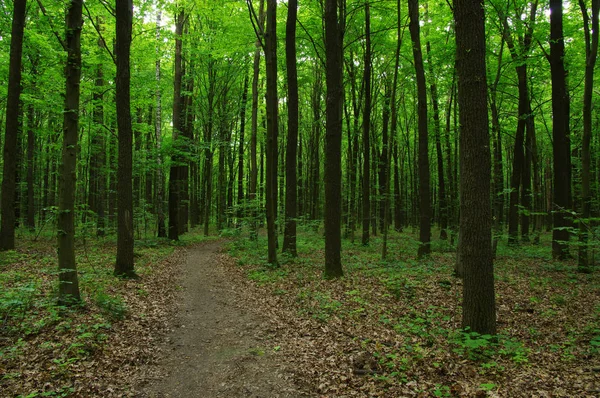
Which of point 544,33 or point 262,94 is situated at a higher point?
point 262,94

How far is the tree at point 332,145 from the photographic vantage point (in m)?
10.3

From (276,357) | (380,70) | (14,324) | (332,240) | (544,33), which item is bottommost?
(276,357)

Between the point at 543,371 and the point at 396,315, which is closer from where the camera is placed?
the point at 543,371

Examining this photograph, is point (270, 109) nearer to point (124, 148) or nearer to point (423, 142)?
point (124, 148)

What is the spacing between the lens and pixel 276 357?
5.89 m

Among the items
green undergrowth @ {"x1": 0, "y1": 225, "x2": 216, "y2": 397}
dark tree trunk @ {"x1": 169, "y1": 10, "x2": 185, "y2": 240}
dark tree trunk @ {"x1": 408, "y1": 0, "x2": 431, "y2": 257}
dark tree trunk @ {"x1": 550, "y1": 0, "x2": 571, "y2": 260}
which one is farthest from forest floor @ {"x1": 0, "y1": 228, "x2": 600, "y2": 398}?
dark tree trunk @ {"x1": 169, "y1": 10, "x2": 185, "y2": 240}

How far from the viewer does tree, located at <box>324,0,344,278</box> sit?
404 inches

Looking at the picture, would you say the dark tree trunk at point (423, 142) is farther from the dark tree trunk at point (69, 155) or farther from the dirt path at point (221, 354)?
the dark tree trunk at point (69, 155)

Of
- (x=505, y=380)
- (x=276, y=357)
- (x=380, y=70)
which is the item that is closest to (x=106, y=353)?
(x=276, y=357)

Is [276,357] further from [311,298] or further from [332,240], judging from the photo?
[332,240]

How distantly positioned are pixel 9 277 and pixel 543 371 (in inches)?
449

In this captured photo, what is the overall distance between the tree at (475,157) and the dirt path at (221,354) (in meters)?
3.40

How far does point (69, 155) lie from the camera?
266 inches

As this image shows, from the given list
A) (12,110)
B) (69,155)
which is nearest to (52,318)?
(69,155)
